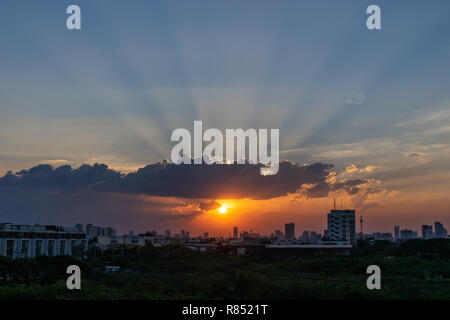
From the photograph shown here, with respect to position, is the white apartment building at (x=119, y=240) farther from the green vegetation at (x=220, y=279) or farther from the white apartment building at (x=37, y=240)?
the green vegetation at (x=220, y=279)

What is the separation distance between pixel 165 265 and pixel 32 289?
28.0 m

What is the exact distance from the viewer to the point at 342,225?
18100 cm

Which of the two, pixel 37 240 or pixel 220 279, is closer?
pixel 220 279

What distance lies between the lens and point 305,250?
78875mm

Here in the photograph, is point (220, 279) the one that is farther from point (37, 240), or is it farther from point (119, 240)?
point (119, 240)

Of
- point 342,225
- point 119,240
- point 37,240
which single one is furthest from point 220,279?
point 342,225

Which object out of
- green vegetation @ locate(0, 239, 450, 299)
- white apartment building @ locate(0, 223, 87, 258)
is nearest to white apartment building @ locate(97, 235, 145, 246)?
white apartment building @ locate(0, 223, 87, 258)

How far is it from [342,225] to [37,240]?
13806 centimetres

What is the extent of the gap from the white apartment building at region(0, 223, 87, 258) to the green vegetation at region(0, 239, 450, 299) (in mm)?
17467

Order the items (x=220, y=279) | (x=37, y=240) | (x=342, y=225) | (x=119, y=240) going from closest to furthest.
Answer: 1. (x=220, y=279)
2. (x=37, y=240)
3. (x=119, y=240)
4. (x=342, y=225)
